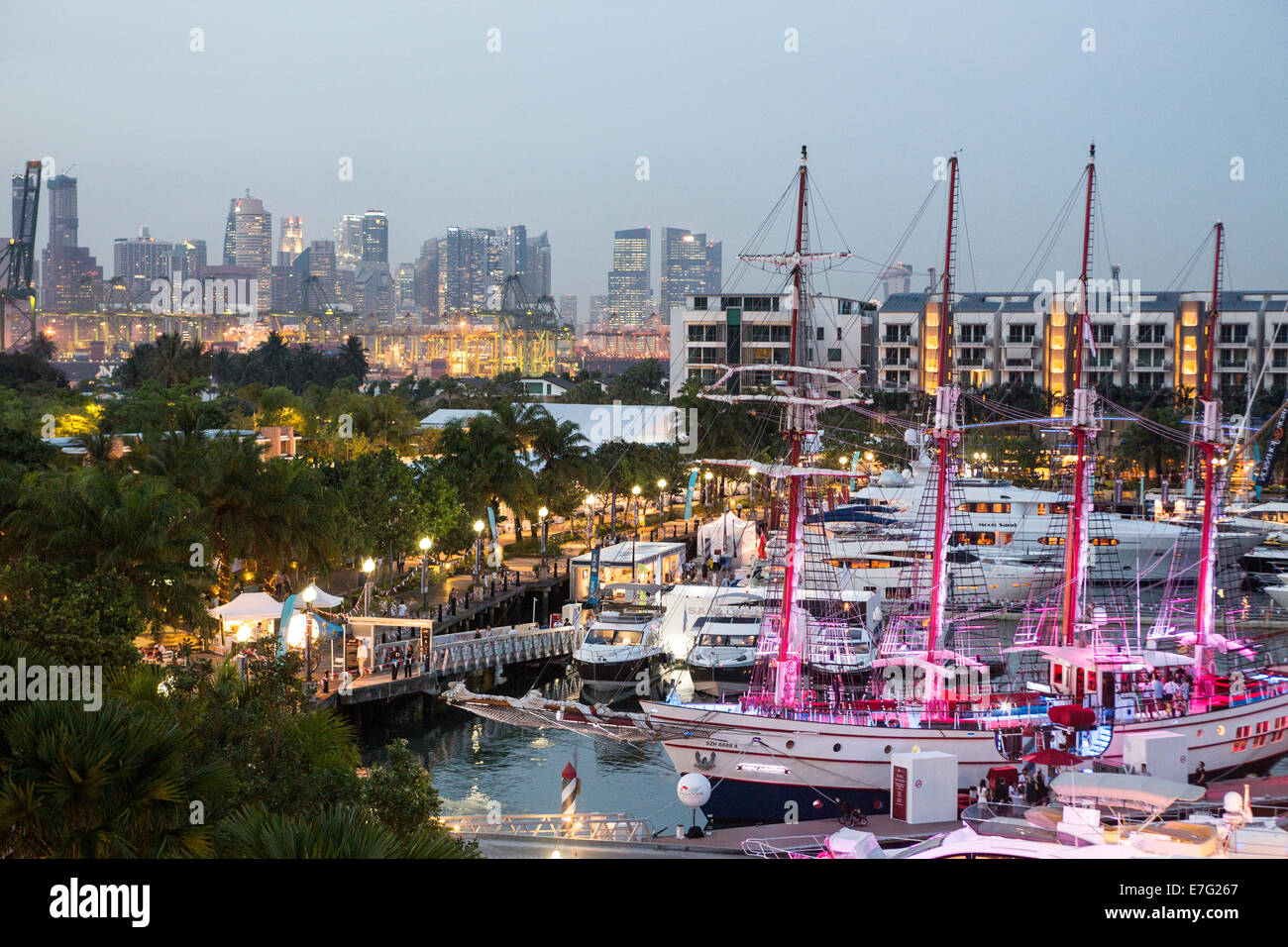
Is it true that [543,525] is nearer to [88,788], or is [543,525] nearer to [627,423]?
[627,423]

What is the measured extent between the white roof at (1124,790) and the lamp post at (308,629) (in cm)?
1728

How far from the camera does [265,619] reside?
3020 centimetres

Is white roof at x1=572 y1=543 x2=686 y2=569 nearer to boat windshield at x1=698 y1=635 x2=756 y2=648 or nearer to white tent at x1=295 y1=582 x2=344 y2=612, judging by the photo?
boat windshield at x1=698 y1=635 x2=756 y2=648

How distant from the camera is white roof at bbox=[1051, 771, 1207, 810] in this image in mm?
18031

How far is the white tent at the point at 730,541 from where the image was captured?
168ft

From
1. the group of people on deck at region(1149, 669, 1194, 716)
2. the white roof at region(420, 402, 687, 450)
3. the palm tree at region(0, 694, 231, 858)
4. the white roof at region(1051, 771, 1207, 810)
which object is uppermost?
the white roof at region(420, 402, 687, 450)

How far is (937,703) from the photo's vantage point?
2541 centimetres

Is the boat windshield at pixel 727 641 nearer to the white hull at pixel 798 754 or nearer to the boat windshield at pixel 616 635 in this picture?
the boat windshield at pixel 616 635

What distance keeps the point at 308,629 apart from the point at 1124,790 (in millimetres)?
18539

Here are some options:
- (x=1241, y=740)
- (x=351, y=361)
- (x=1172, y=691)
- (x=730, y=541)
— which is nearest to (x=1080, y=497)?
(x=1172, y=691)

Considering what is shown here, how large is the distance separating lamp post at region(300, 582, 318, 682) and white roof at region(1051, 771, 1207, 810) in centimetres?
1728

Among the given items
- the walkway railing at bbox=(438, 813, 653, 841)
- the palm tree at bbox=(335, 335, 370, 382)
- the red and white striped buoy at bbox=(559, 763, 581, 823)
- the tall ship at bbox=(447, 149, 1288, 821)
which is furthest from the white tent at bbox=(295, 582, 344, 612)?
the palm tree at bbox=(335, 335, 370, 382)
